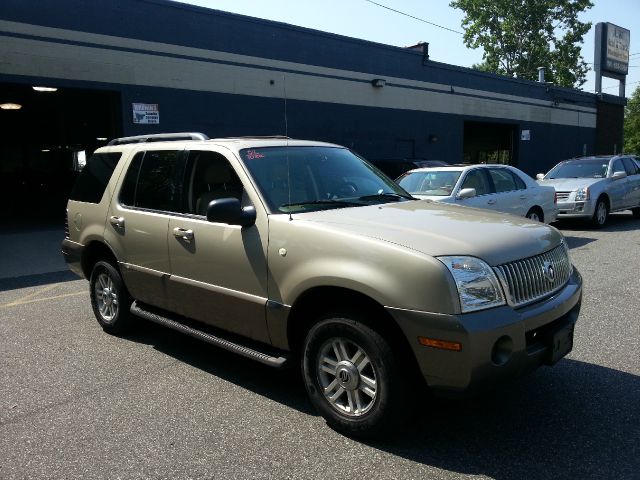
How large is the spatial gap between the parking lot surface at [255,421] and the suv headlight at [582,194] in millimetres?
7942

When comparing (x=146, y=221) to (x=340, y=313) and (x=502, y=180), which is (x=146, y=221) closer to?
(x=340, y=313)

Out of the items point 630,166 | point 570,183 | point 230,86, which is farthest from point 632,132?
point 230,86

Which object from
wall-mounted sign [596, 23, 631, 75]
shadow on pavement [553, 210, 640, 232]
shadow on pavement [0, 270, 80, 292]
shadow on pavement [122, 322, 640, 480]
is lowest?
shadow on pavement [0, 270, 80, 292]

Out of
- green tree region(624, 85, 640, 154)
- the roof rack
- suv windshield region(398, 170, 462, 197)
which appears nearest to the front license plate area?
the roof rack

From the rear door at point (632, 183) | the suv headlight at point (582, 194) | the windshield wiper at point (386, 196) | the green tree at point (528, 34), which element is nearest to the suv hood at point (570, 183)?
the suv headlight at point (582, 194)

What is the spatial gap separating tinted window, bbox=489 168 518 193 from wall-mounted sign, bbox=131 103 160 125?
332 inches

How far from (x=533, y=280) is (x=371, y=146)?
17.2 meters

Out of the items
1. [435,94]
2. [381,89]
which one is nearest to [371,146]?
[381,89]

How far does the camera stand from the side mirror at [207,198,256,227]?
3742 millimetres

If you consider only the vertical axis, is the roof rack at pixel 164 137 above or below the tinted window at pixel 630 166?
above

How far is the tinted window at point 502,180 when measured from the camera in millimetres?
10016

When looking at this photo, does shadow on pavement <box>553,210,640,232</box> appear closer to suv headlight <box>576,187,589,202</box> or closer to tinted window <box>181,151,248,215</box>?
suv headlight <box>576,187,589,202</box>

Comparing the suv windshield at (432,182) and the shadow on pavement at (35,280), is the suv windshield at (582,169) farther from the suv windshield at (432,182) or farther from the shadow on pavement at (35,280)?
the shadow on pavement at (35,280)

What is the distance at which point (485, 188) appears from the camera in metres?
9.72
